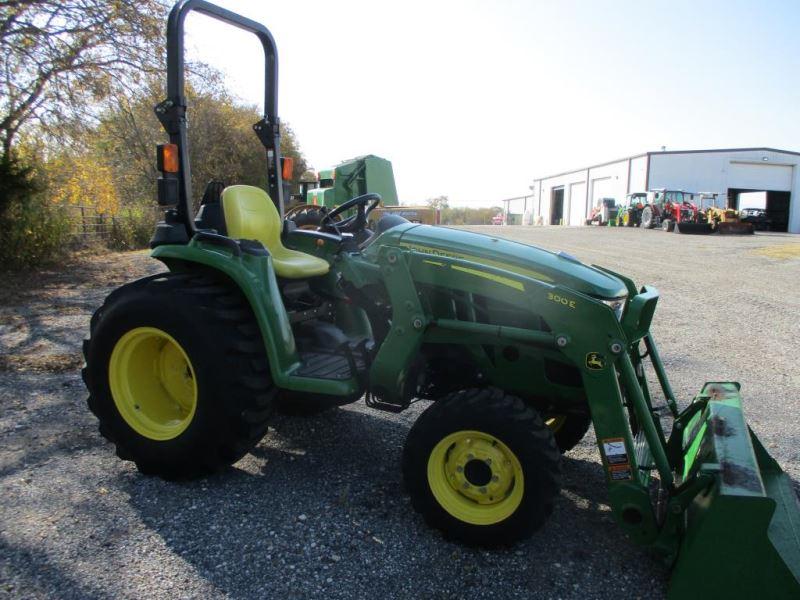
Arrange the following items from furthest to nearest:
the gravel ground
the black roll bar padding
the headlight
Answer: the black roll bar padding → the headlight → the gravel ground

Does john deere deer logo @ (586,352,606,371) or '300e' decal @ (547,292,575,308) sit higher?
'300e' decal @ (547,292,575,308)

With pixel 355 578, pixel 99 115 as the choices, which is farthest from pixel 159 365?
pixel 99 115

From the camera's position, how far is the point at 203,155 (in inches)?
923

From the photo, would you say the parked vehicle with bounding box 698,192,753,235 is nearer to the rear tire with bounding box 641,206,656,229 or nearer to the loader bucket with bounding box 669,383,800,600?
the rear tire with bounding box 641,206,656,229

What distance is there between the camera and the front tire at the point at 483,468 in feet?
7.91

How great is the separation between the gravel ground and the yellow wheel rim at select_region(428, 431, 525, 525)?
18 centimetres

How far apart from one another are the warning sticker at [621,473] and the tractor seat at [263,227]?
188 centimetres

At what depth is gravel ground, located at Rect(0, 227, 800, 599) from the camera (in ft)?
7.60

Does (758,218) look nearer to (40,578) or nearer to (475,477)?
(475,477)

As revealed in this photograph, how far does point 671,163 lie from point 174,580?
40451 mm

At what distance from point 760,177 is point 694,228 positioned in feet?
61.9

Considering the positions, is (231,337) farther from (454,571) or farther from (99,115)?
(99,115)

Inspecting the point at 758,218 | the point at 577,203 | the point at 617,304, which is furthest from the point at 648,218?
the point at 617,304

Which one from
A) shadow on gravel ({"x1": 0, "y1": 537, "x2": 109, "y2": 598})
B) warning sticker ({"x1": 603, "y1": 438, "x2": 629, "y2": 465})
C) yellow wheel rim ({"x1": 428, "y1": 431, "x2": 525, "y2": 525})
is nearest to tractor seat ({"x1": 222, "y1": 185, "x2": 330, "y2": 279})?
yellow wheel rim ({"x1": 428, "y1": 431, "x2": 525, "y2": 525})
